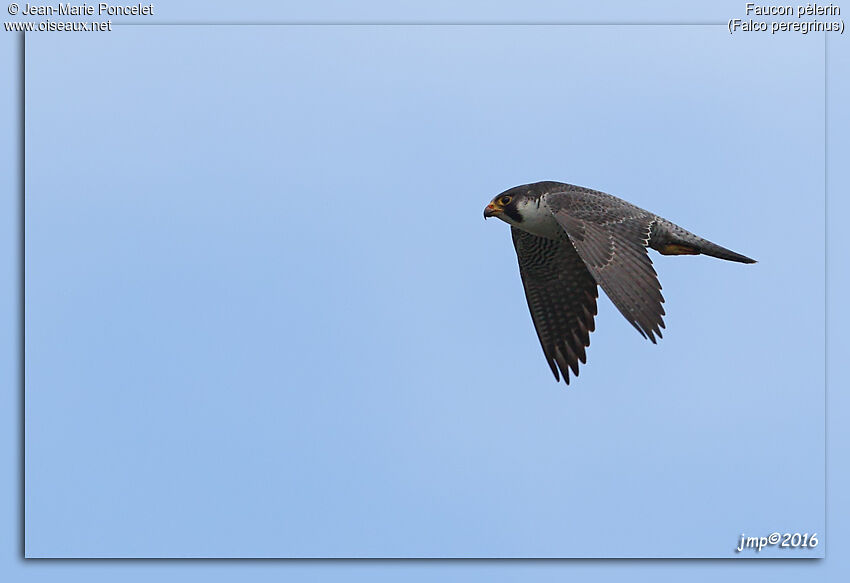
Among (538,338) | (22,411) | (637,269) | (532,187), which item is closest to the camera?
(637,269)

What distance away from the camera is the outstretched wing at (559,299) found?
1012cm

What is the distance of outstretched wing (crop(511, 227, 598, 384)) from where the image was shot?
10.1m

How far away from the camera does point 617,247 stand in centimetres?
842

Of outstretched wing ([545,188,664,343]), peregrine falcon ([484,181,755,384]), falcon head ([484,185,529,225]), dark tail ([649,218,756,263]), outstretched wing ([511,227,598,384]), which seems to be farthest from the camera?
outstretched wing ([511,227,598,384])

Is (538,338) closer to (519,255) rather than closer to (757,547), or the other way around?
(519,255)

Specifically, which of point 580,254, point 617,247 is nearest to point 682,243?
point 617,247

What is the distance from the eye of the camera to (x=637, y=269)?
26.9ft

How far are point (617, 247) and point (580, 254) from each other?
259 millimetres

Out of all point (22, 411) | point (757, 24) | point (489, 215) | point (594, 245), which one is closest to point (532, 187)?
point (489, 215)

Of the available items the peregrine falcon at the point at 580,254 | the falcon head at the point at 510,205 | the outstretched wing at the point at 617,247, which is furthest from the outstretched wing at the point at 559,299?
the outstretched wing at the point at 617,247

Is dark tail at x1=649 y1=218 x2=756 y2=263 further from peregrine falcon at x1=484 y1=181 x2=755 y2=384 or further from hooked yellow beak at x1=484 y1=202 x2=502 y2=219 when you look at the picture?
hooked yellow beak at x1=484 y1=202 x2=502 y2=219

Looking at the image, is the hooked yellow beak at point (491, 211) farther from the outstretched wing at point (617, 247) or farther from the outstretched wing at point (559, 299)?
the outstretched wing at point (559, 299)

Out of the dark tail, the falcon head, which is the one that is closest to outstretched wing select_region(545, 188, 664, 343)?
the dark tail

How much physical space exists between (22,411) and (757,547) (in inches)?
202
